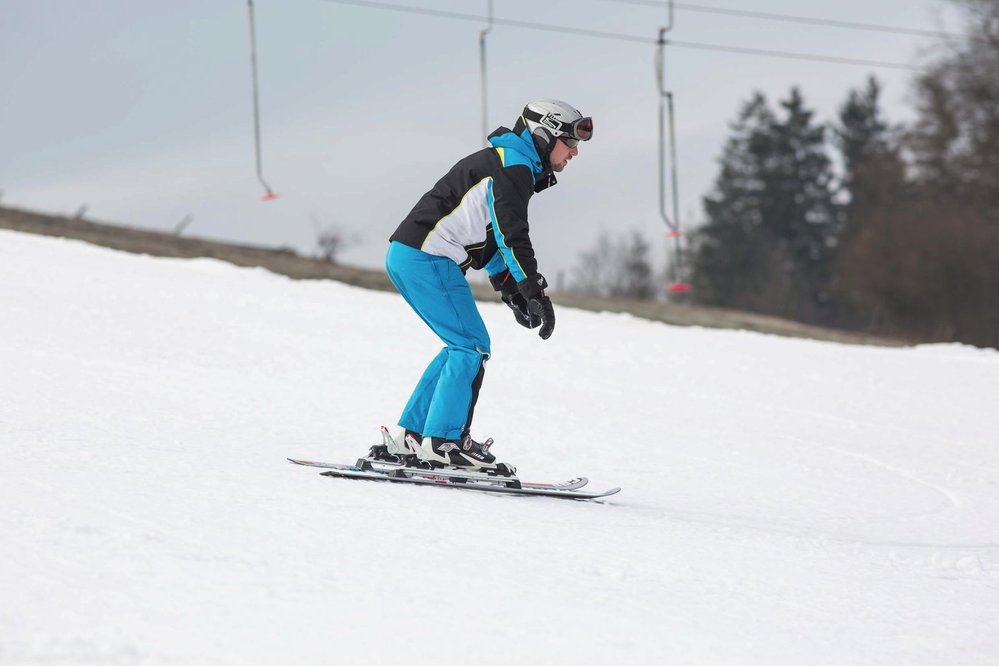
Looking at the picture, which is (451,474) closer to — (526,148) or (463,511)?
(463,511)

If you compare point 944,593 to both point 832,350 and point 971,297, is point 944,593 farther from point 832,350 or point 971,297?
point 971,297

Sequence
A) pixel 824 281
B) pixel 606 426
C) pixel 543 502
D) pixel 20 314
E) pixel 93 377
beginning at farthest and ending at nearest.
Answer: pixel 824 281, pixel 20 314, pixel 606 426, pixel 93 377, pixel 543 502

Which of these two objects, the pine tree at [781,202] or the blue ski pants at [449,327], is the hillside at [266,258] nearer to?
the blue ski pants at [449,327]

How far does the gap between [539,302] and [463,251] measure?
48 centimetres

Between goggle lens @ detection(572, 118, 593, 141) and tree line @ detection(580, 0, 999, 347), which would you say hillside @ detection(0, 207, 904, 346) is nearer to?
goggle lens @ detection(572, 118, 593, 141)

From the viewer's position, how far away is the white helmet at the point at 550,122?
18.0 feet

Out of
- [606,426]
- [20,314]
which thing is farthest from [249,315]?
[606,426]

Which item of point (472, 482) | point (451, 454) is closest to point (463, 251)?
point (451, 454)

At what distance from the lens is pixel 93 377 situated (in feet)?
25.2

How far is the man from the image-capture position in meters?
5.45

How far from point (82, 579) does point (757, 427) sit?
21.9ft

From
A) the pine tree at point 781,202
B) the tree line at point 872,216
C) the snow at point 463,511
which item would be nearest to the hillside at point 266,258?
the snow at point 463,511

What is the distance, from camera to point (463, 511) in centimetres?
477

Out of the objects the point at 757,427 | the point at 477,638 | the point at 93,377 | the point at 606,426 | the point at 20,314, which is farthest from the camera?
the point at 20,314
